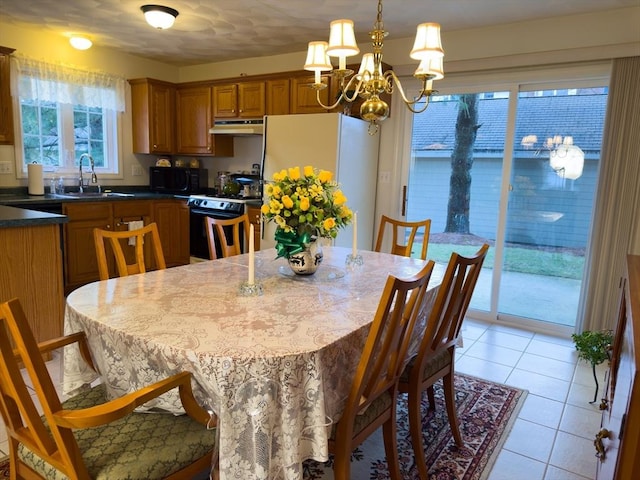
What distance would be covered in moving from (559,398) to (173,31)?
419 cm

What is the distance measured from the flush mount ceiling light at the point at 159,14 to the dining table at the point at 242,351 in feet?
7.36

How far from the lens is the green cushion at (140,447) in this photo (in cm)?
120

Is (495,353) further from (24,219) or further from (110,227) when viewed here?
(110,227)

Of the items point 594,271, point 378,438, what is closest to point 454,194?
point 594,271

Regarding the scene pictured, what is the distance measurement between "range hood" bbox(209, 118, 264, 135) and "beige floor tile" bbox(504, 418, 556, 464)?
134 inches

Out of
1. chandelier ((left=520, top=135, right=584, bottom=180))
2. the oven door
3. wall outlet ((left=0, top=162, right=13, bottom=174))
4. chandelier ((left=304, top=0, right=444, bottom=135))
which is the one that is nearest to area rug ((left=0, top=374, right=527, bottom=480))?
chandelier ((left=304, top=0, right=444, bottom=135))

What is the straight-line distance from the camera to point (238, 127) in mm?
4645

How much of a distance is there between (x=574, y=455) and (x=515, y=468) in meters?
0.34

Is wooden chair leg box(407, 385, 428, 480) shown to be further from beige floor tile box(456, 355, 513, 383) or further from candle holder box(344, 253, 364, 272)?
beige floor tile box(456, 355, 513, 383)

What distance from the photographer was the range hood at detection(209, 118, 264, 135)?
451 centimetres

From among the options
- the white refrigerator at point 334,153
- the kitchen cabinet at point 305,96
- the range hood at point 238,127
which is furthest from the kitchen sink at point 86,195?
the kitchen cabinet at point 305,96

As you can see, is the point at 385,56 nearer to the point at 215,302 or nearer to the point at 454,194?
the point at 454,194

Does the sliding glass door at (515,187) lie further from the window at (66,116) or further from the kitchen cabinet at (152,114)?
the window at (66,116)

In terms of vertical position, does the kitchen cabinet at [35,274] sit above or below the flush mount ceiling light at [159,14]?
below
